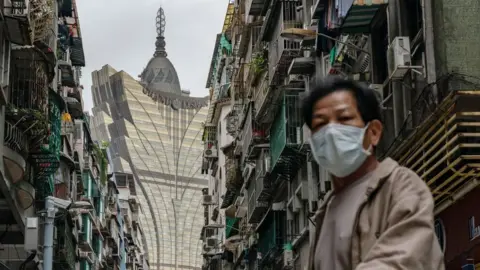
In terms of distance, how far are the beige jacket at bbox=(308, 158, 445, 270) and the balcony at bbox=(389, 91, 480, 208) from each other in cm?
1026

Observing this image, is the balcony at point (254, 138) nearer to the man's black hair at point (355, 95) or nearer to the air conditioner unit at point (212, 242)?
the air conditioner unit at point (212, 242)

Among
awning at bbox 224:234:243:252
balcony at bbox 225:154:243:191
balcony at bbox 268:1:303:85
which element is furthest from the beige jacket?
awning at bbox 224:234:243:252

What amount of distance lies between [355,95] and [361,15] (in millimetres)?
15670

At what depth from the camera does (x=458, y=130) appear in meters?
14.1

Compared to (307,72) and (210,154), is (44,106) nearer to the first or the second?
(307,72)

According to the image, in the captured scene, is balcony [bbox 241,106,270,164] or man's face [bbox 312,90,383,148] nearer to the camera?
man's face [bbox 312,90,383,148]

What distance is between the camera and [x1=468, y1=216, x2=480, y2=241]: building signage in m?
14.0

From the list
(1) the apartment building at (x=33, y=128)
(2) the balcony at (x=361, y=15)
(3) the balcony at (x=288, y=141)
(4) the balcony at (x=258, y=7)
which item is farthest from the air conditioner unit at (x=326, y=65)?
(4) the balcony at (x=258, y=7)

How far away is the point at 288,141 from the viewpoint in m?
27.8

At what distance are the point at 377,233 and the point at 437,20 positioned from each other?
41.9 feet

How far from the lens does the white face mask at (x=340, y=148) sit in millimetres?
3820

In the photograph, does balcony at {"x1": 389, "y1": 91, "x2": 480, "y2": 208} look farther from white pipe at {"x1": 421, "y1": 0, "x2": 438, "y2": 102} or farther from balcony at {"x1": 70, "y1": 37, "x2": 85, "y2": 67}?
balcony at {"x1": 70, "y1": 37, "x2": 85, "y2": 67}

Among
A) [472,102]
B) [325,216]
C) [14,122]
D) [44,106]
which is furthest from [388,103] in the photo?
[325,216]

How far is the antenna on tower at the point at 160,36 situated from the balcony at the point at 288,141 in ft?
501
